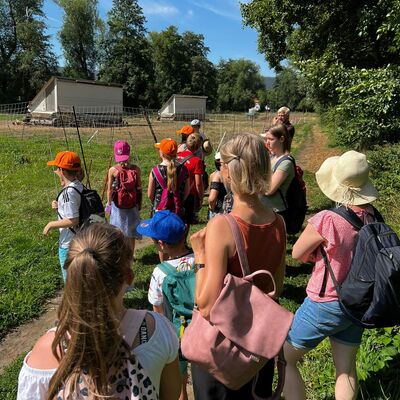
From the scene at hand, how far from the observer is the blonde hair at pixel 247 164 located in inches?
78.4

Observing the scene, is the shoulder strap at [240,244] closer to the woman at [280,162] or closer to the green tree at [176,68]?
the woman at [280,162]

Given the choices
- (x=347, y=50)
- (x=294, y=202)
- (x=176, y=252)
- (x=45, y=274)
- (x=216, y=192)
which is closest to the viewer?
(x=176, y=252)

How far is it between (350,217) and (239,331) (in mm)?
949

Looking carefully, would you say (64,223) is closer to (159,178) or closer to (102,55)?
(159,178)

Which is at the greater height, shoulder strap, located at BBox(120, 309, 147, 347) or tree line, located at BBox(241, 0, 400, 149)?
tree line, located at BBox(241, 0, 400, 149)

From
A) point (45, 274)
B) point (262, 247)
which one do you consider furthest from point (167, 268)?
point (45, 274)

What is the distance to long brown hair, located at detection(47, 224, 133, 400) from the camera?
1.41 meters

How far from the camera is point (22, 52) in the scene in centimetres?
5516

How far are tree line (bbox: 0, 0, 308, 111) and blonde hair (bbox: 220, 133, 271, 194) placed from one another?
57.2m

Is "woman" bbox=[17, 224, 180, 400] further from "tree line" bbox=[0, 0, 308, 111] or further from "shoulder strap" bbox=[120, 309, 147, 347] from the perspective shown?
"tree line" bbox=[0, 0, 308, 111]

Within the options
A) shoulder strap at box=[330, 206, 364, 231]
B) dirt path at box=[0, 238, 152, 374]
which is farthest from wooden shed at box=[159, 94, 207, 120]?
shoulder strap at box=[330, 206, 364, 231]

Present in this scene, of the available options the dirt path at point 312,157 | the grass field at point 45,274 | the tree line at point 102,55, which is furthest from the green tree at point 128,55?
the grass field at point 45,274

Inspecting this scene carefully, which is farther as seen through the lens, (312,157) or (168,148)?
(312,157)

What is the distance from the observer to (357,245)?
217 cm
